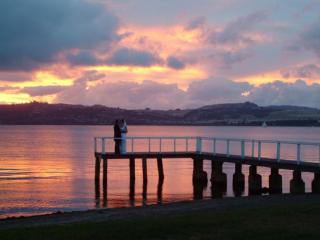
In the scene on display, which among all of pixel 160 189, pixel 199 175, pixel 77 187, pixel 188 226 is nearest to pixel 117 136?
pixel 160 189

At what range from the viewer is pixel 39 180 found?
4456 cm

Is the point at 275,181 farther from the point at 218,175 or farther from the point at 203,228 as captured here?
the point at 203,228

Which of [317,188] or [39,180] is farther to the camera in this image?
[39,180]

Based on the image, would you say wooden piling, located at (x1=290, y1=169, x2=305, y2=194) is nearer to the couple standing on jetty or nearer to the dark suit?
the couple standing on jetty

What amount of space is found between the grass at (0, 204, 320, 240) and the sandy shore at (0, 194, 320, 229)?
8.25 feet

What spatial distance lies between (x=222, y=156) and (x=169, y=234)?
2168 centimetres

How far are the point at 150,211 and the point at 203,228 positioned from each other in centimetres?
580

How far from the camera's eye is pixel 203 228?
14859 mm

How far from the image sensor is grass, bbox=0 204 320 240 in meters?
13.9

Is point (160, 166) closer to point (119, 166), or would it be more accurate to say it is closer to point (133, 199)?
point (133, 199)

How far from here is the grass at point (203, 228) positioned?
45.6ft

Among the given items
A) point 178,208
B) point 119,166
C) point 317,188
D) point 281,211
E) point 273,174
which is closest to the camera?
point 281,211

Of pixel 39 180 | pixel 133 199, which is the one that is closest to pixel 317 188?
pixel 133 199

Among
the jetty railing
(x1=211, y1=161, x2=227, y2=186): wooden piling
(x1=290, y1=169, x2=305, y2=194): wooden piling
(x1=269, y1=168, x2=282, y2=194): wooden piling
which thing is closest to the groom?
the jetty railing
